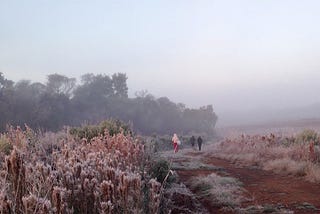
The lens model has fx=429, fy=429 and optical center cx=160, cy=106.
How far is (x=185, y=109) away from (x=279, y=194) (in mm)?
58904

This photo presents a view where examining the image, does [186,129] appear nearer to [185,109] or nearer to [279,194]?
[185,109]

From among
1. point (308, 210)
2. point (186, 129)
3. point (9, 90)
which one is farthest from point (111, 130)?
point (186, 129)

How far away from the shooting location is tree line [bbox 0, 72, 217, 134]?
44191 mm

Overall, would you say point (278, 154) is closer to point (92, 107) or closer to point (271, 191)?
point (271, 191)

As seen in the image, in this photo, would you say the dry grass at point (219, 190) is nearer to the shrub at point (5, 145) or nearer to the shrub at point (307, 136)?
the shrub at point (5, 145)

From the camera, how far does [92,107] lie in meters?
56.6

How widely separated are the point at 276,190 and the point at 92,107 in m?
48.3

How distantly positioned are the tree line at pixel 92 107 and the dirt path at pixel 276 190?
30744 millimetres

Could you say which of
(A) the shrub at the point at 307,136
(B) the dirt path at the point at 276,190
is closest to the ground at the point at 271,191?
(B) the dirt path at the point at 276,190

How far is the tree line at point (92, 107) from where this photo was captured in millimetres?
44191

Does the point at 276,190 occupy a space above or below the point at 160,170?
below

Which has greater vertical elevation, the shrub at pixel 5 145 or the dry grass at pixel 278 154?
the shrub at pixel 5 145

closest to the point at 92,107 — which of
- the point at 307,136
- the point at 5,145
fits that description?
the point at 307,136

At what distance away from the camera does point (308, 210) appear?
25.1ft
